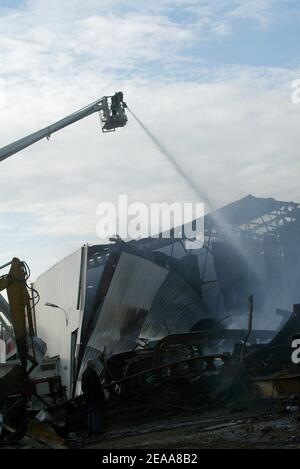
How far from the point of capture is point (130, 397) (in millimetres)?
15328

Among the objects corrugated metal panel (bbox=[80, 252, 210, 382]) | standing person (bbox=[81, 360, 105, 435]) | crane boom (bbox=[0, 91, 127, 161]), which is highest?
crane boom (bbox=[0, 91, 127, 161])

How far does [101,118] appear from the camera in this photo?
26641 millimetres

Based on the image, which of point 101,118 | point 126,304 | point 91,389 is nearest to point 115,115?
point 101,118

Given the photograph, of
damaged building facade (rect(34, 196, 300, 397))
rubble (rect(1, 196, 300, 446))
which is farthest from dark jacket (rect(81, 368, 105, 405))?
damaged building facade (rect(34, 196, 300, 397))

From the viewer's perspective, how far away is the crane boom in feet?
81.7

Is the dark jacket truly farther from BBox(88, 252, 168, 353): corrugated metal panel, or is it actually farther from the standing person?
BBox(88, 252, 168, 353): corrugated metal panel

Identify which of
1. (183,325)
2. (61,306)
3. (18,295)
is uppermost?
(18,295)

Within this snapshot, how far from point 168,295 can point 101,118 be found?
348 inches

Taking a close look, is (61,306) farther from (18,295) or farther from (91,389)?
(91,389)

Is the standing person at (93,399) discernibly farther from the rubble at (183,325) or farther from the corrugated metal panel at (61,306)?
the corrugated metal panel at (61,306)

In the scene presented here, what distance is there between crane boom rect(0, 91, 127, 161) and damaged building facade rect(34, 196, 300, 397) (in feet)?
15.6

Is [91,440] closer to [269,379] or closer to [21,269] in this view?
[269,379]
